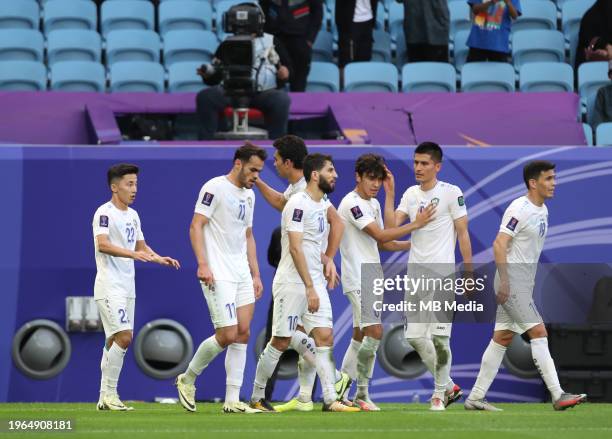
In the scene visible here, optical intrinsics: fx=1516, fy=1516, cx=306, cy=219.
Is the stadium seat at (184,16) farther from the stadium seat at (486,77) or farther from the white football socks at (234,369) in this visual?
the white football socks at (234,369)

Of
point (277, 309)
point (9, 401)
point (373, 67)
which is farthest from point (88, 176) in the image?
point (373, 67)

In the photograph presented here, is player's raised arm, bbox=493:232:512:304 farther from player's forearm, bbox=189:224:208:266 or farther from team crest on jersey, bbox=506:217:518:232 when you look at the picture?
player's forearm, bbox=189:224:208:266

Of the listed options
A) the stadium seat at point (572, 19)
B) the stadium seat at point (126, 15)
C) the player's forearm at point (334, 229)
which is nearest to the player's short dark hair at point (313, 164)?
the player's forearm at point (334, 229)

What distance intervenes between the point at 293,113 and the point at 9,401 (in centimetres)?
473

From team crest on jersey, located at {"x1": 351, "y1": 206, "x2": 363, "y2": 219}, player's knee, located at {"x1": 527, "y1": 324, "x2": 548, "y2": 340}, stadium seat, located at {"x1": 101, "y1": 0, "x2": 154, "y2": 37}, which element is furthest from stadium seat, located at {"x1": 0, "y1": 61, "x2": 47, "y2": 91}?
player's knee, located at {"x1": 527, "y1": 324, "x2": 548, "y2": 340}

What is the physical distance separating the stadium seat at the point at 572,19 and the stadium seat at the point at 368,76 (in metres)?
2.74

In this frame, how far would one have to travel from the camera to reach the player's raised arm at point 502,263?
1223 cm

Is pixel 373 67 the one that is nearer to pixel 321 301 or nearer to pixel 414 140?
pixel 414 140

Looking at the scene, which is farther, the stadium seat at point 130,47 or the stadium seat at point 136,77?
the stadium seat at point 130,47

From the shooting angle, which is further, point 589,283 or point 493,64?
point 493,64

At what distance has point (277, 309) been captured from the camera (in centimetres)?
1214

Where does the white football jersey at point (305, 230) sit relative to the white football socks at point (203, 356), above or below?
above

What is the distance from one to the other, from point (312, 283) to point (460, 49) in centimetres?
807

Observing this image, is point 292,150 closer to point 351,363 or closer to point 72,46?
point 351,363
